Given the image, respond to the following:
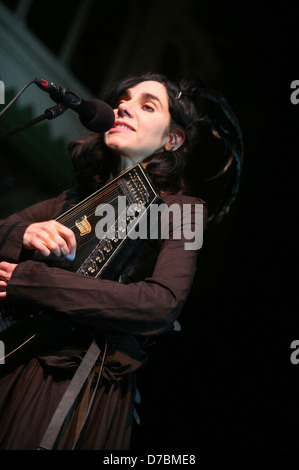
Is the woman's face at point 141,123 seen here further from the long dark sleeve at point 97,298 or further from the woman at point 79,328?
the long dark sleeve at point 97,298

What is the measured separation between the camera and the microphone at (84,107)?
3.71 ft

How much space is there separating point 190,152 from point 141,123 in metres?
0.39

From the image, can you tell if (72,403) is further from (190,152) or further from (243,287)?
(190,152)

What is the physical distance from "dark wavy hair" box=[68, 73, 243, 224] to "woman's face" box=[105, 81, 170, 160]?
0.06 meters

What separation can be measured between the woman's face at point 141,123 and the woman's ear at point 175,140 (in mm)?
25

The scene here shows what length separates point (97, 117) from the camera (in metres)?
1.25

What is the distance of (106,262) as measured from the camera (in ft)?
4.17

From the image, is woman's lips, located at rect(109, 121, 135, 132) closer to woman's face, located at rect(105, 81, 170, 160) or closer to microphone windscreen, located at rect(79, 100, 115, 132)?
woman's face, located at rect(105, 81, 170, 160)

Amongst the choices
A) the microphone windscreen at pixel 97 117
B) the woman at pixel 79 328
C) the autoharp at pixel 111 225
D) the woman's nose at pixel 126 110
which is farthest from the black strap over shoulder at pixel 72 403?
the woman's nose at pixel 126 110

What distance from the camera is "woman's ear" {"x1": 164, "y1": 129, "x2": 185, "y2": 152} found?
1.76 meters

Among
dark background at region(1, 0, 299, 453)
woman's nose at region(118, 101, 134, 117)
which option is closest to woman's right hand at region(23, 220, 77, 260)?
woman's nose at region(118, 101, 134, 117)

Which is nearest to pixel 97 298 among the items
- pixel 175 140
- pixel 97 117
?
pixel 97 117

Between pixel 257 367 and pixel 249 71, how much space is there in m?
1.59
